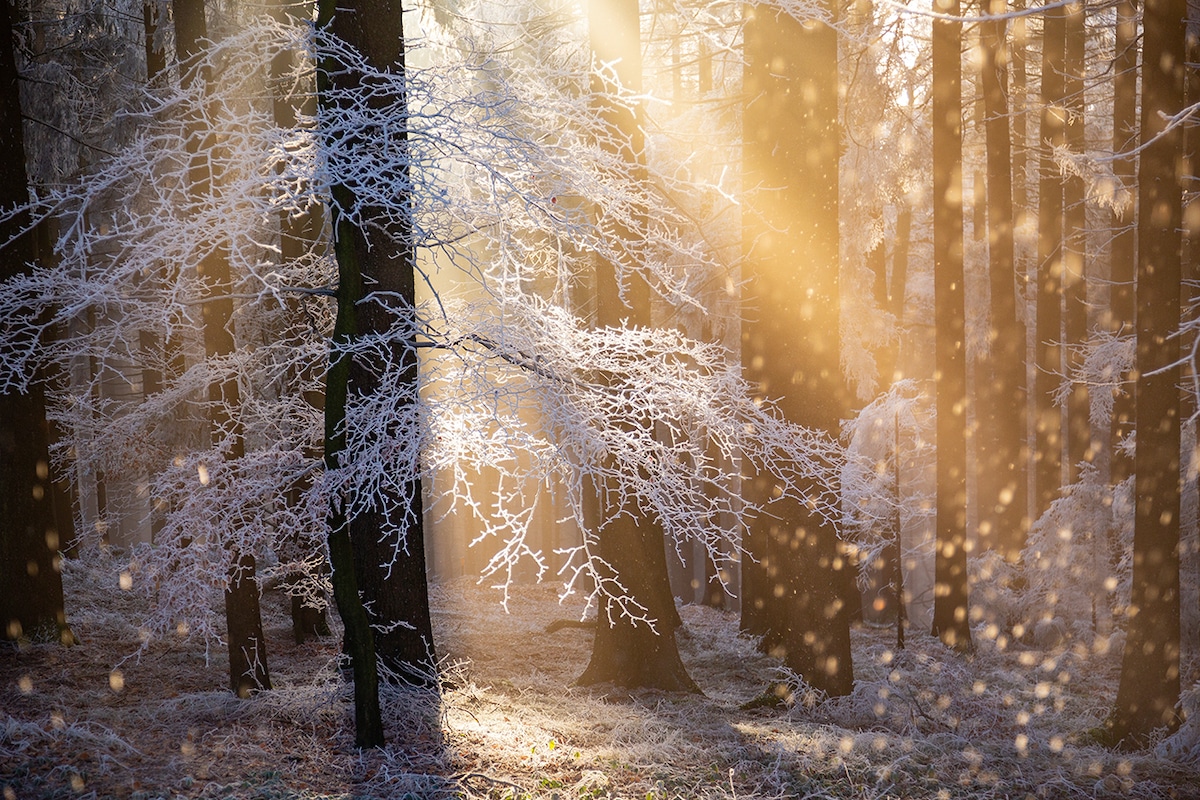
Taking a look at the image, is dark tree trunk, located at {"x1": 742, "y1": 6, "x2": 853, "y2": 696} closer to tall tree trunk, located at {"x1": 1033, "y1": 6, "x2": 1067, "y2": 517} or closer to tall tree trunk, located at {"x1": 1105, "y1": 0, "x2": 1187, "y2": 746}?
tall tree trunk, located at {"x1": 1105, "y1": 0, "x2": 1187, "y2": 746}

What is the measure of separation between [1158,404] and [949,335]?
4733mm

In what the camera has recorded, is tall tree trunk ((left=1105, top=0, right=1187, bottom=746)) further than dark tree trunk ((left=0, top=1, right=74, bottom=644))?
No

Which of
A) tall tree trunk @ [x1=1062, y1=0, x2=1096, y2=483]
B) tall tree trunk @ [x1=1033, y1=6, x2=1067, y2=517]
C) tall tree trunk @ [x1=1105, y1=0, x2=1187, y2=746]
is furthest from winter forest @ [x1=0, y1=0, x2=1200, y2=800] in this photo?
tall tree trunk @ [x1=1062, y1=0, x2=1096, y2=483]

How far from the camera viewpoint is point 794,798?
6.53 metres

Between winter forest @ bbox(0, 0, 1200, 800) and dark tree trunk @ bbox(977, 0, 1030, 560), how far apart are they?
10cm

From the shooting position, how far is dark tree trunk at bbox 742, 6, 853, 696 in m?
8.97

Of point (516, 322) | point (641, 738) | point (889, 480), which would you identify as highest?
point (516, 322)

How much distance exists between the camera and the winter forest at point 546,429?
6.45m

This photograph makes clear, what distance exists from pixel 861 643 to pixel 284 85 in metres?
12.7

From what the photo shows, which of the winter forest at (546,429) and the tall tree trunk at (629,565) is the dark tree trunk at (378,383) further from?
the tall tree trunk at (629,565)

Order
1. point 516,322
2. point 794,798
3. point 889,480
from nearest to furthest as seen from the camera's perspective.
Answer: point 794,798
point 516,322
point 889,480

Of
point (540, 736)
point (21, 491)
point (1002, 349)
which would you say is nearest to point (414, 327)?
point (540, 736)

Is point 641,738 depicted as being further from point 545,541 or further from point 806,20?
point 545,541

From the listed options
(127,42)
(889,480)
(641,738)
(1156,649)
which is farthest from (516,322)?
(127,42)
